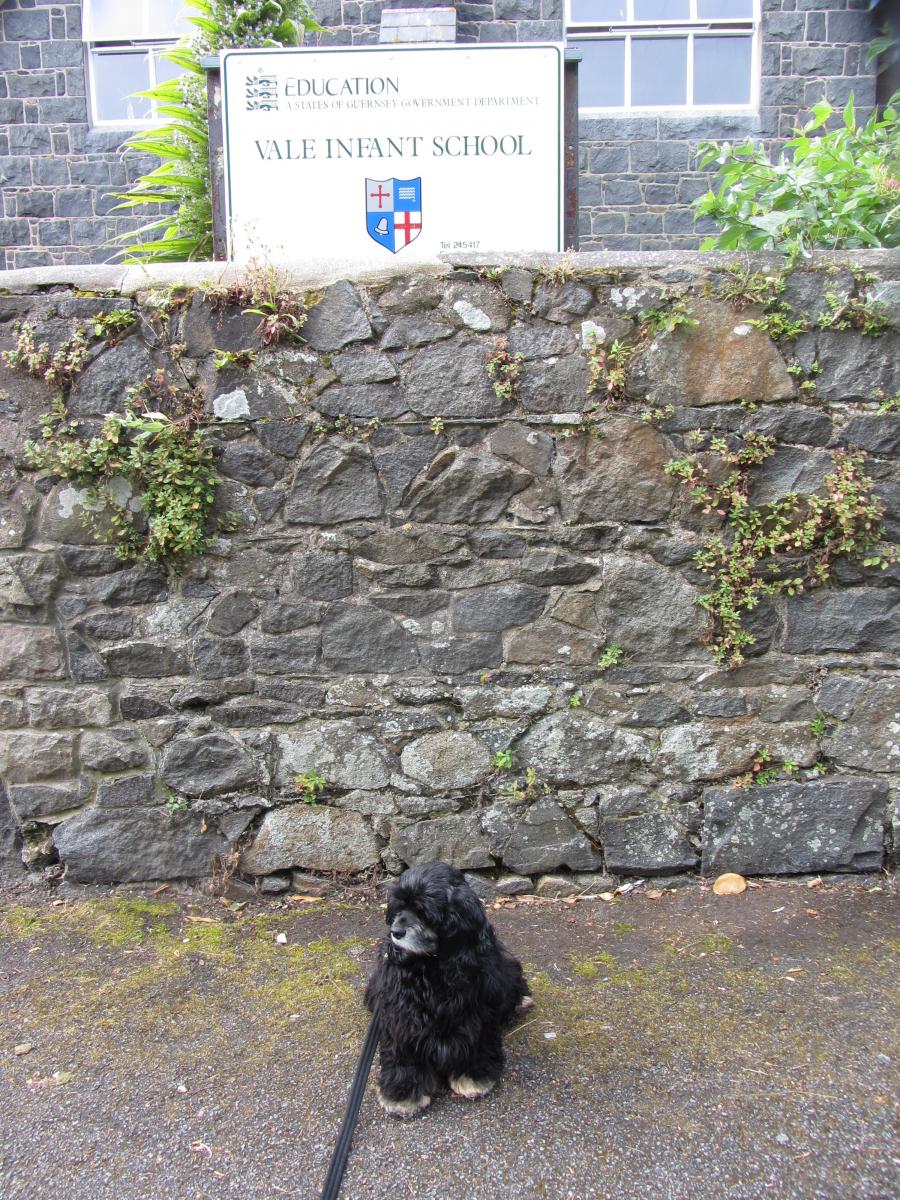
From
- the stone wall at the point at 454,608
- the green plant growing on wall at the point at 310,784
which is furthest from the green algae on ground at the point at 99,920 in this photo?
the green plant growing on wall at the point at 310,784

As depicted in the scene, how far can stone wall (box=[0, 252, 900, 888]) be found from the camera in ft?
9.91

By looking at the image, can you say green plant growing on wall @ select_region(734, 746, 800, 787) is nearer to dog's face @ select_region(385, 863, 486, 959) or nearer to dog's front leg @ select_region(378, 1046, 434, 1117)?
dog's face @ select_region(385, 863, 486, 959)

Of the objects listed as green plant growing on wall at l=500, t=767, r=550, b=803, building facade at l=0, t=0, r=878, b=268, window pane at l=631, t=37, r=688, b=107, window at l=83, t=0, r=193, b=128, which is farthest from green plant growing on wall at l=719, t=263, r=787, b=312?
window at l=83, t=0, r=193, b=128

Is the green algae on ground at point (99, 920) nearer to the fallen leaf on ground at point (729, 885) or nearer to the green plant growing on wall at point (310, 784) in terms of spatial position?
the green plant growing on wall at point (310, 784)

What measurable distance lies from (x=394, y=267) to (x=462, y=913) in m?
2.23

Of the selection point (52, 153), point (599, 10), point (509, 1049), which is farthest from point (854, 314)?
point (52, 153)

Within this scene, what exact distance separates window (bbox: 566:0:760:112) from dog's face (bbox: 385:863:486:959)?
7495 millimetres

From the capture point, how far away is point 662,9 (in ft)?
24.2

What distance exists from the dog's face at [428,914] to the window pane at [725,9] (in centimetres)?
822

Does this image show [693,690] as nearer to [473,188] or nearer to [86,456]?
[473,188]

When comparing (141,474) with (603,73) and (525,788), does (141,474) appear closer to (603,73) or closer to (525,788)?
(525,788)

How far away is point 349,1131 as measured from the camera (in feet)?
6.68

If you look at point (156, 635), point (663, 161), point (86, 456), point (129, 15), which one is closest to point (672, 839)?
point (156, 635)

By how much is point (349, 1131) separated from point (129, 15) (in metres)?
9.12
